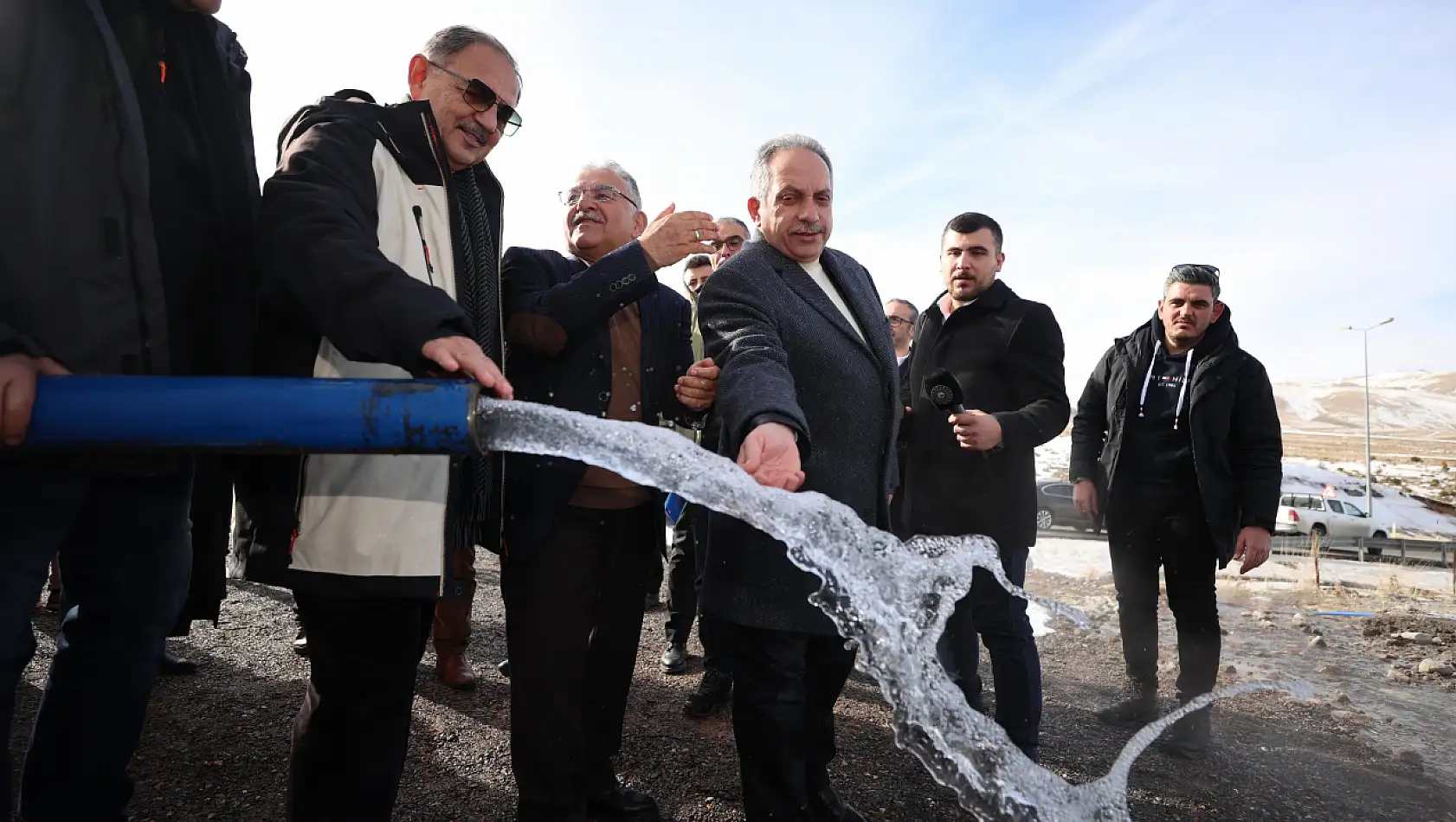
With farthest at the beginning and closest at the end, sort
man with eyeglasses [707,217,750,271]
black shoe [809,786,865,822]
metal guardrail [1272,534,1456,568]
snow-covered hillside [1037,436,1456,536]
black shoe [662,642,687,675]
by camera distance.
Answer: snow-covered hillside [1037,436,1456,536]
metal guardrail [1272,534,1456,568]
man with eyeglasses [707,217,750,271]
black shoe [662,642,687,675]
black shoe [809,786,865,822]

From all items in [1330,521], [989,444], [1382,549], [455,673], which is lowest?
[1382,549]

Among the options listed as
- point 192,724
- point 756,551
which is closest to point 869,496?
point 756,551

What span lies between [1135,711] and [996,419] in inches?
68.6

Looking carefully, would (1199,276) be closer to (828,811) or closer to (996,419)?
(996,419)

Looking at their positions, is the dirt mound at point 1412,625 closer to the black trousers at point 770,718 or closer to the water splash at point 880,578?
the water splash at point 880,578

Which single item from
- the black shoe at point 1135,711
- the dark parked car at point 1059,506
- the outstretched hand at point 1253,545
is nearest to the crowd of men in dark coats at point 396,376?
the black shoe at point 1135,711

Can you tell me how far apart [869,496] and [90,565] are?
187 centimetres

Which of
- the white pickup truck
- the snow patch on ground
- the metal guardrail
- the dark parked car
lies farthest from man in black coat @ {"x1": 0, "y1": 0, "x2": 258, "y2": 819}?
the white pickup truck

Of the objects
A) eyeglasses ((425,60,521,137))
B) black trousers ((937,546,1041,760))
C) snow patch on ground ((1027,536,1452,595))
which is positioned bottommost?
snow patch on ground ((1027,536,1452,595))

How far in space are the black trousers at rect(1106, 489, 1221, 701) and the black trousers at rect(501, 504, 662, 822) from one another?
256 cm

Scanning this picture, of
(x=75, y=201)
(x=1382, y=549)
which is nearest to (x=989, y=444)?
(x=75, y=201)

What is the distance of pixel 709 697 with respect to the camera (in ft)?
10.7

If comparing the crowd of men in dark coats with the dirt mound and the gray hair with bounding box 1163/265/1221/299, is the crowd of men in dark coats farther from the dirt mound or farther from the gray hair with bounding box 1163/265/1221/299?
the dirt mound

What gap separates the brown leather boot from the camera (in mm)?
3350
